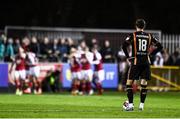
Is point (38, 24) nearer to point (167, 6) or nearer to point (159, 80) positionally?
point (167, 6)

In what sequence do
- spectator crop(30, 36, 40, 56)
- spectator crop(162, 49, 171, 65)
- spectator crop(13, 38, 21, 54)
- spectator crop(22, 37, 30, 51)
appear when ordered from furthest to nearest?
spectator crop(162, 49, 171, 65)
spectator crop(30, 36, 40, 56)
spectator crop(13, 38, 21, 54)
spectator crop(22, 37, 30, 51)

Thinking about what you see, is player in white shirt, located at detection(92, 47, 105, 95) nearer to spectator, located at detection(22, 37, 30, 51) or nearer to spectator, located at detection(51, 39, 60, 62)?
spectator, located at detection(51, 39, 60, 62)

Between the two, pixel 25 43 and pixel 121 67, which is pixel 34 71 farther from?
pixel 121 67

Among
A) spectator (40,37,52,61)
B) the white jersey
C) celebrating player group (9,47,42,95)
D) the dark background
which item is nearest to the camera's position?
celebrating player group (9,47,42,95)

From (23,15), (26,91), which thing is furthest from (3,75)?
(23,15)

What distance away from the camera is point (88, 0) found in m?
52.2

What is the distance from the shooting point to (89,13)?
176 feet

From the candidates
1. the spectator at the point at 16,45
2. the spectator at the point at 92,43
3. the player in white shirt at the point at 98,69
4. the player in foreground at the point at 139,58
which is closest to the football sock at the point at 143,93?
the player in foreground at the point at 139,58

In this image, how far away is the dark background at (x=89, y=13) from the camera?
52.3m

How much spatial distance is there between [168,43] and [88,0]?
11.5 m

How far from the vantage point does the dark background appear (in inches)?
2061

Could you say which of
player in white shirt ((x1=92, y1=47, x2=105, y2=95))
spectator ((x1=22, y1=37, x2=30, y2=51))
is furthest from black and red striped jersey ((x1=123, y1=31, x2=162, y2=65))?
spectator ((x1=22, y1=37, x2=30, y2=51))

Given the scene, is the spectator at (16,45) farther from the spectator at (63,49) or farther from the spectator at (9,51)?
the spectator at (63,49)

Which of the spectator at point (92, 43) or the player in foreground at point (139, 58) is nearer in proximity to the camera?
the player in foreground at point (139, 58)
